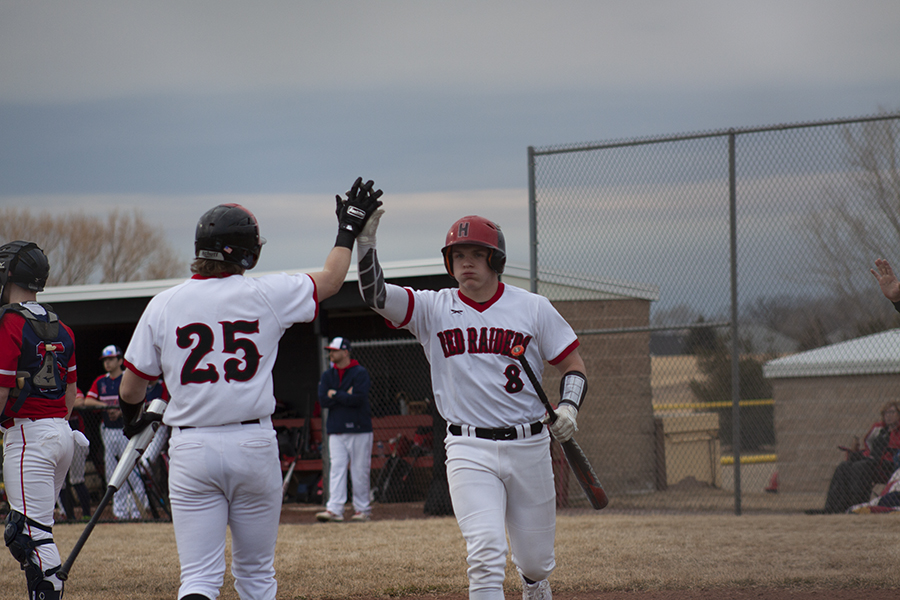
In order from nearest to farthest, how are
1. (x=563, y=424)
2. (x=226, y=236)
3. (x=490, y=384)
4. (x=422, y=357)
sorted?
(x=226, y=236), (x=563, y=424), (x=490, y=384), (x=422, y=357)

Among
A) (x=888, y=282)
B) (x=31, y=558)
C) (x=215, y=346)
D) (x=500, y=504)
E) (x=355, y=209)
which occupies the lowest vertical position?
(x=31, y=558)

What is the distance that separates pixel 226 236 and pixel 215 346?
457 mm

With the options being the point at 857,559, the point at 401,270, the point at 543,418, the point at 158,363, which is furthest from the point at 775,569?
Result: the point at 401,270

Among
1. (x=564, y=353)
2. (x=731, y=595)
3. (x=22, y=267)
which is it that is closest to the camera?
(x=564, y=353)

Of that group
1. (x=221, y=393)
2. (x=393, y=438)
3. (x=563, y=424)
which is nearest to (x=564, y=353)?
(x=563, y=424)

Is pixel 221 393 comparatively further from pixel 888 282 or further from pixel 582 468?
pixel 888 282

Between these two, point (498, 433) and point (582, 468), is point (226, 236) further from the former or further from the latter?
point (582, 468)

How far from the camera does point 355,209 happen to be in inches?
149

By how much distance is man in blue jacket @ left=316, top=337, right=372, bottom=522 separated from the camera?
10.1 m

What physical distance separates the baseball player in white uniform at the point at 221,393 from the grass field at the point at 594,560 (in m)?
2.69

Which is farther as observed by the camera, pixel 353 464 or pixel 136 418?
pixel 353 464

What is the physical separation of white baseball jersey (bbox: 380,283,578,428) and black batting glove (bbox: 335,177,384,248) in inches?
17.4

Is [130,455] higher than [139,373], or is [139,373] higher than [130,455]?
[139,373]

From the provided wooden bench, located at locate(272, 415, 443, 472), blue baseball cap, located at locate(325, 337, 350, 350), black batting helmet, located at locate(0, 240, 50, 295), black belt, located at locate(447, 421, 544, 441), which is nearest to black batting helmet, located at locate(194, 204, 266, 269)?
black belt, located at locate(447, 421, 544, 441)
